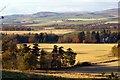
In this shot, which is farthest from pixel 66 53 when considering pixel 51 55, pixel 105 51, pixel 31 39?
pixel 31 39

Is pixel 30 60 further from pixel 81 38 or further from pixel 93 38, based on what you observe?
pixel 81 38

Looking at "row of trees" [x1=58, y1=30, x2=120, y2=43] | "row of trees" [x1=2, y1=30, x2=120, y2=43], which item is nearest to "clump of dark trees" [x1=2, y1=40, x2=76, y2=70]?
"row of trees" [x1=2, y1=30, x2=120, y2=43]

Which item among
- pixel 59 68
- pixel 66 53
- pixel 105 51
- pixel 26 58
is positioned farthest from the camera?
pixel 105 51

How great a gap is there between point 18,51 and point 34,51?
209cm

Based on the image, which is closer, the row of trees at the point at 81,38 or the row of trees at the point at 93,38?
the row of trees at the point at 81,38

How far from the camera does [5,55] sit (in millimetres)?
36156

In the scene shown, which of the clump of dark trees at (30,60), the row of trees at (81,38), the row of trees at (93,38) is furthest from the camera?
the row of trees at (93,38)

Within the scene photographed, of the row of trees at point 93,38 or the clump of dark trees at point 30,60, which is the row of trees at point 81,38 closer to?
the row of trees at point 93,38

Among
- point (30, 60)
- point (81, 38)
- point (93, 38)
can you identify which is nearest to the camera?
point (30, 60)

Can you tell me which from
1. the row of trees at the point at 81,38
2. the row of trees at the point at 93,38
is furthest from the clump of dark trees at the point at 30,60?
the row of trees at the point at 93,38

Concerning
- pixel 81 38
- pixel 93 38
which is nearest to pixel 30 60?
pixel 93 38

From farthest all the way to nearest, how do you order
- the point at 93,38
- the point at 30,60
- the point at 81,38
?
the point at 81,38 → the point at 93,38 → the point at 30,60

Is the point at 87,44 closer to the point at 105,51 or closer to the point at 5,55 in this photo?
the point at 105,51

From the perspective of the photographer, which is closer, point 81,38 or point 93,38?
point 93,38
